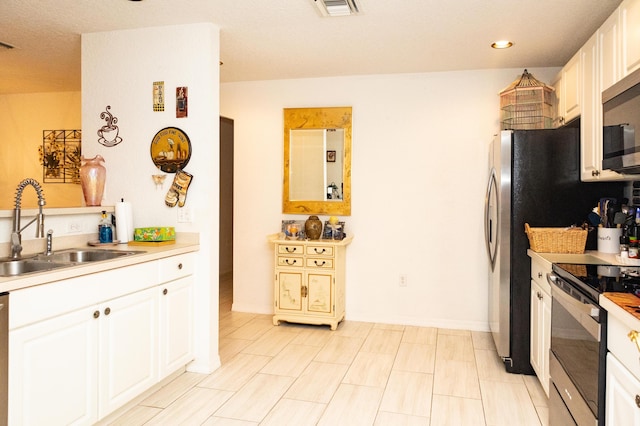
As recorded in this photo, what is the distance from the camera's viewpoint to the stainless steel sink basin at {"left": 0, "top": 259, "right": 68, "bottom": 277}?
2.34 m

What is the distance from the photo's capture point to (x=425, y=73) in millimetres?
4480

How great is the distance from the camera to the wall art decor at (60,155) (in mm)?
5504

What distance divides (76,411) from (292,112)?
11.0 feet

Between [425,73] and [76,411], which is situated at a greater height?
[425,73]

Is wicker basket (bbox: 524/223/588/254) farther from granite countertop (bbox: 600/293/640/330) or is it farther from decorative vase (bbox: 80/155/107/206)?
decorative vase (bbox: 80/155/107/206)

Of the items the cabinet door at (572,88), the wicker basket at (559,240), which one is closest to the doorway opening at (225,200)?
the cabinet door at (572,88)

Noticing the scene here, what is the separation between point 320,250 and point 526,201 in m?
1.83

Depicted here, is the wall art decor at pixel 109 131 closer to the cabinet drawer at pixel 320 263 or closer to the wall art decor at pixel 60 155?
the cabinet drawer at pixel 320 263

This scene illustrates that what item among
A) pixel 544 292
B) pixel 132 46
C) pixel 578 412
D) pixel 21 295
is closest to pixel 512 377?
pixel 544 292

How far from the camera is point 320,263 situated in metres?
4.32

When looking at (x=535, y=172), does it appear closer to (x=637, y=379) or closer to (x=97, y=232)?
(x=637, y=379)

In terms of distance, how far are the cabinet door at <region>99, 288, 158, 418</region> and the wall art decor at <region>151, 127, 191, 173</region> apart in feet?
3.11

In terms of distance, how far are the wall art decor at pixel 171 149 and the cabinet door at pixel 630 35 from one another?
2658mm

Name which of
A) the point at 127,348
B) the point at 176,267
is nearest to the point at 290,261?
the point at 176,267
